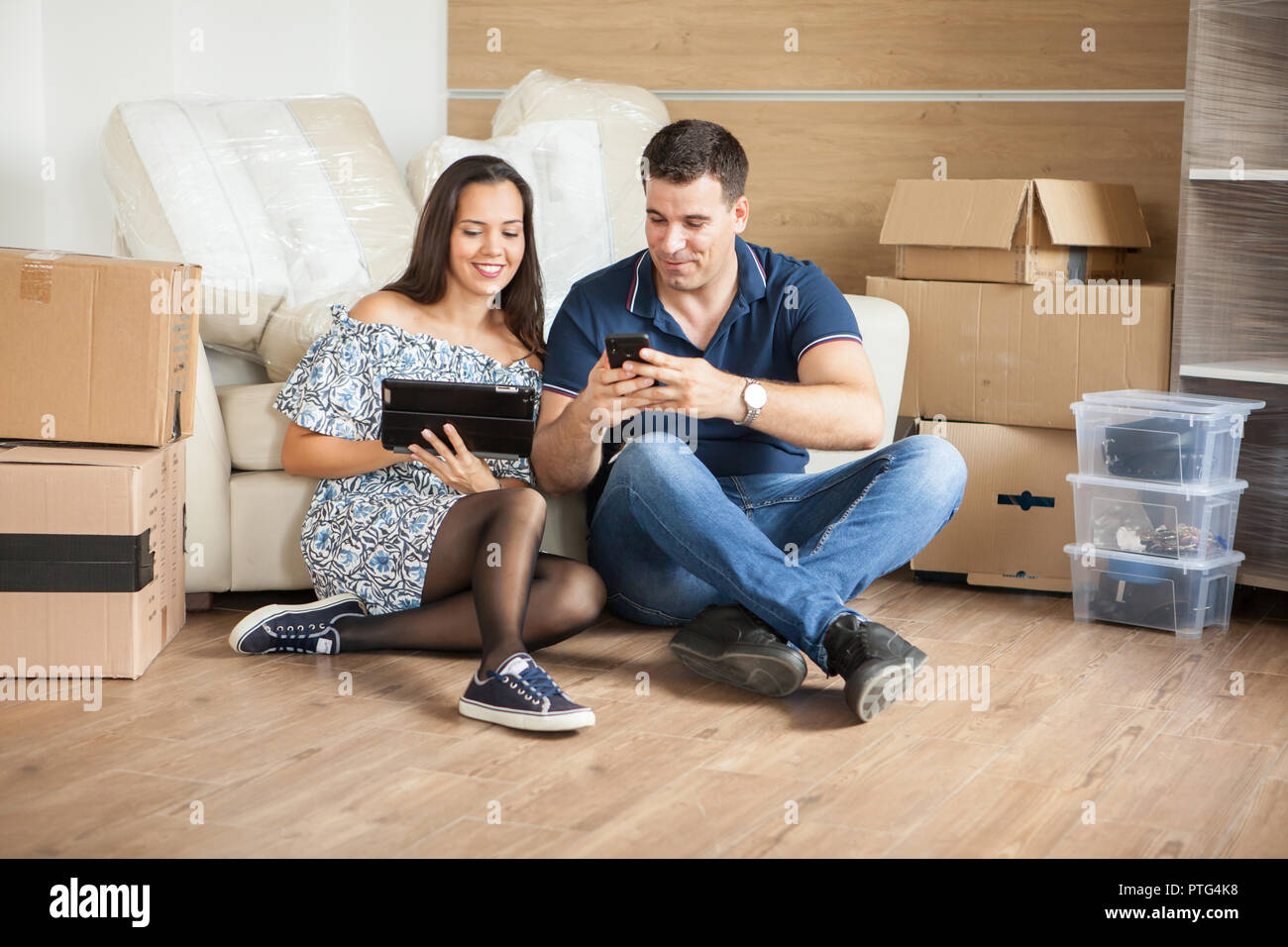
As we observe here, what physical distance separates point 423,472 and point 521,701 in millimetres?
454

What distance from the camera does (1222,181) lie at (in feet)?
7.23

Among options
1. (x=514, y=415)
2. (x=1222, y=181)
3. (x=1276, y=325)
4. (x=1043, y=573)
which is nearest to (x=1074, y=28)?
(x=1222, y=181)

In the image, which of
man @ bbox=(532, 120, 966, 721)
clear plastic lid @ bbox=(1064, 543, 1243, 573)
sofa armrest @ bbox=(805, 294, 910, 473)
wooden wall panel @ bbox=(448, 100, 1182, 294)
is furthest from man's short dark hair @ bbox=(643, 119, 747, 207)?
wooden wall panel @ bbox=(448, 100, 1182, 294)

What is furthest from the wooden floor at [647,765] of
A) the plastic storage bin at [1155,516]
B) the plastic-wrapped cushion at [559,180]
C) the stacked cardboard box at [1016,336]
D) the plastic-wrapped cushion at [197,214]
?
the plastic-wrapped cushion at [559,180]

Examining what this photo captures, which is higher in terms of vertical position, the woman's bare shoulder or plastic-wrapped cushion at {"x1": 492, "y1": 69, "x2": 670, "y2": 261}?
plastic-wrapped cushion at {"x1": 492, "y1": 69, "x2": 670, "y2": 261}

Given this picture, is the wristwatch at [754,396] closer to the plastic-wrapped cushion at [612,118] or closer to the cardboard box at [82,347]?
the cardboard box at [82,347]

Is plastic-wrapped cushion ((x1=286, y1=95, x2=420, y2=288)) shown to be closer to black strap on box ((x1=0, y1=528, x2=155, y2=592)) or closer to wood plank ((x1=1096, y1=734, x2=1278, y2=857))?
black strap on box ((x1=0, y1=528, x2=155, y2=592))

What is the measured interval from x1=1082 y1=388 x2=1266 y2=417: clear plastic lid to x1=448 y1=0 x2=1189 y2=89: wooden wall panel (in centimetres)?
72

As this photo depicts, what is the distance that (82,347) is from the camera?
1689mm

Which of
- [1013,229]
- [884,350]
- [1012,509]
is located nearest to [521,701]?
[884,350]

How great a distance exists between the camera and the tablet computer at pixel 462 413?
67.2 inches

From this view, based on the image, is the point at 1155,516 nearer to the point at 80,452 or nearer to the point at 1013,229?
the point at 1013,229

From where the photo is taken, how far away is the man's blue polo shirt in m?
1.82

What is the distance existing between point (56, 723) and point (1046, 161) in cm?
207
